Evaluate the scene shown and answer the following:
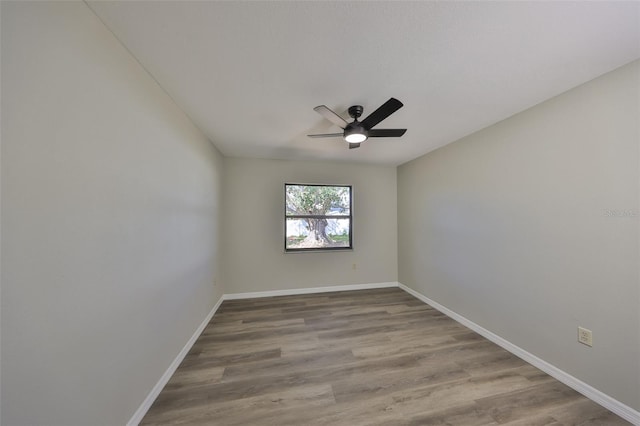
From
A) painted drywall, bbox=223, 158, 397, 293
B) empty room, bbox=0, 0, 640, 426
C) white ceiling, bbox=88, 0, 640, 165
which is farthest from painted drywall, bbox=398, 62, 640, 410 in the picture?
painted drywall, bbox=223, 158, 397, 293

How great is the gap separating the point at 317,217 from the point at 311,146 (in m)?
1.30

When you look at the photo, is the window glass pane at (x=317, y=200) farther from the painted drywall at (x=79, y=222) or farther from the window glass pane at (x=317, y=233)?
the painted drywall at (x=79, y=222)

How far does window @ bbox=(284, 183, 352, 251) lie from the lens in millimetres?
3684

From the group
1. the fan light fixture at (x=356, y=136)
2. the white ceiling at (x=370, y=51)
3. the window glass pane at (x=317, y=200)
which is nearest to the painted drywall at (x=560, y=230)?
the white ceiling at (x=370, y=51)

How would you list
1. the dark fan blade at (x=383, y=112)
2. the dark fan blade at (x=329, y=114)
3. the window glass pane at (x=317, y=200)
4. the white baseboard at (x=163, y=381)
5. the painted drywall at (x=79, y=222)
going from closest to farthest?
the painted drywall at (x=79, y=222)
the white baseboard at (x=163, y=381)
the dark fan blade at (x=383, y=112)
the dark fan blade at (x=329, y=114)
the window glass pane at (x=317, y=200)

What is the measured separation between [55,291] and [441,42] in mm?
2216

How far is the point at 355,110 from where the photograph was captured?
6.21ft

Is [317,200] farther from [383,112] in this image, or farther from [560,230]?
[560,230]

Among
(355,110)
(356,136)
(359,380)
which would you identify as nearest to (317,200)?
(356,136)

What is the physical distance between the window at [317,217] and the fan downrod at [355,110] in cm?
192

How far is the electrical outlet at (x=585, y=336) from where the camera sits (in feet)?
5.19

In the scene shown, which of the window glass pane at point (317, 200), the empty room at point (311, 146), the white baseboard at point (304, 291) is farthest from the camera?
the window glass pane at point (317, 200)

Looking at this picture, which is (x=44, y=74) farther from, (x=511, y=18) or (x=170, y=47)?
(x=511, y=18)

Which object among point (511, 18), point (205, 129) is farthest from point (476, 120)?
point (205, 129)
